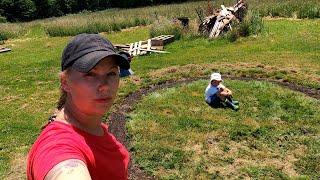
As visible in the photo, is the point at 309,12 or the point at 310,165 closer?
the point at 310,165

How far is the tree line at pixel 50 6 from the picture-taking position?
68244 mm

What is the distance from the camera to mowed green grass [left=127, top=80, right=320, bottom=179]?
8633 mm

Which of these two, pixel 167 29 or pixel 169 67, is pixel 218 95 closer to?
pixel 169 67

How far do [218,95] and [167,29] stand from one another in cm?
1133

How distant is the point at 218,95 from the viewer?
473 inches

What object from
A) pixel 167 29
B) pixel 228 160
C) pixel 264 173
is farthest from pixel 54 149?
pixel 167 29

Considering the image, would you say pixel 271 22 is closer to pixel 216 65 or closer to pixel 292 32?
pixel 292 32

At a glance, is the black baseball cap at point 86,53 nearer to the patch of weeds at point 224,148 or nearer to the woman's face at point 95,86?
the woman's face at point 95,86

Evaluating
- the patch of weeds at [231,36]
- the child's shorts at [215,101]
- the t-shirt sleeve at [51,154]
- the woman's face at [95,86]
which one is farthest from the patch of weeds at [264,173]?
the patch of weeds at [231,36]

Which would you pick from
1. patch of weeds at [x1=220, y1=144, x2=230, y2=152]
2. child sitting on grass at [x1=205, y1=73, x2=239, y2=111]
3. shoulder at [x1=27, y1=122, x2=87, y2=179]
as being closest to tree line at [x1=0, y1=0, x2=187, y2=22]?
child sitting on grass at [x1=205, y1=73, x2=239, y2=111]

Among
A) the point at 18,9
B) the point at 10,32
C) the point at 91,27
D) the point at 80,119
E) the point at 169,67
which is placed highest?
the point at 80,119

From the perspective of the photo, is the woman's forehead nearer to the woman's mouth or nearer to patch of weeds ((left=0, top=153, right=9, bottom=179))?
the woman's mouth

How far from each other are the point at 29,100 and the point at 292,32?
484 inches

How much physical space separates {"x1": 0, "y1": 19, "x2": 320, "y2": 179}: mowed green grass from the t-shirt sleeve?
7.21m
